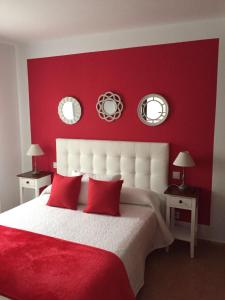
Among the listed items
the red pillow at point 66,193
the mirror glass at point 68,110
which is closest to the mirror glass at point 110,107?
the mirror glass at point 68,110

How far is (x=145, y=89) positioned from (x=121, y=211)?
155 cm

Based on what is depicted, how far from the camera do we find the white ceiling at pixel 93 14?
254 centimetres

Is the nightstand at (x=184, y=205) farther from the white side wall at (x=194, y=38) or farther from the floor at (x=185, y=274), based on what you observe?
the white side wall at (x=194, y=38)

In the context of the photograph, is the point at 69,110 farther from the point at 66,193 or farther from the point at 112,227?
the point at 112,227

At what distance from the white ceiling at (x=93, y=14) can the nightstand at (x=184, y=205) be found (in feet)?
6.36

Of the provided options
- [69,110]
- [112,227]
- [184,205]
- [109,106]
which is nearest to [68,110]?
[69,110]

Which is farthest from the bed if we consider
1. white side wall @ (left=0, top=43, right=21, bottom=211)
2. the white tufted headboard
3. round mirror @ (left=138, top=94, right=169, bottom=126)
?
white side wall @ (left=0, top=43, right=21, bottom=211)

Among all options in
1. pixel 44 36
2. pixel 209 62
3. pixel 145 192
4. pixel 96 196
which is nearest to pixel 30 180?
pixel 96 196

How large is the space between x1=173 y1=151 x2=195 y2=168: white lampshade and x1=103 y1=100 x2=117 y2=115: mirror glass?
3.60 ft

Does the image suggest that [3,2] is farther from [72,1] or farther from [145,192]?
[145,192]

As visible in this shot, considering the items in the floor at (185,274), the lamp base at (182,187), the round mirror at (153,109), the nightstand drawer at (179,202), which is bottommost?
the floor at (185,274)

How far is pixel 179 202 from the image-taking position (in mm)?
3090

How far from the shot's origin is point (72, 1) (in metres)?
2.46

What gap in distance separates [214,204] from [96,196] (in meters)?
1.45
